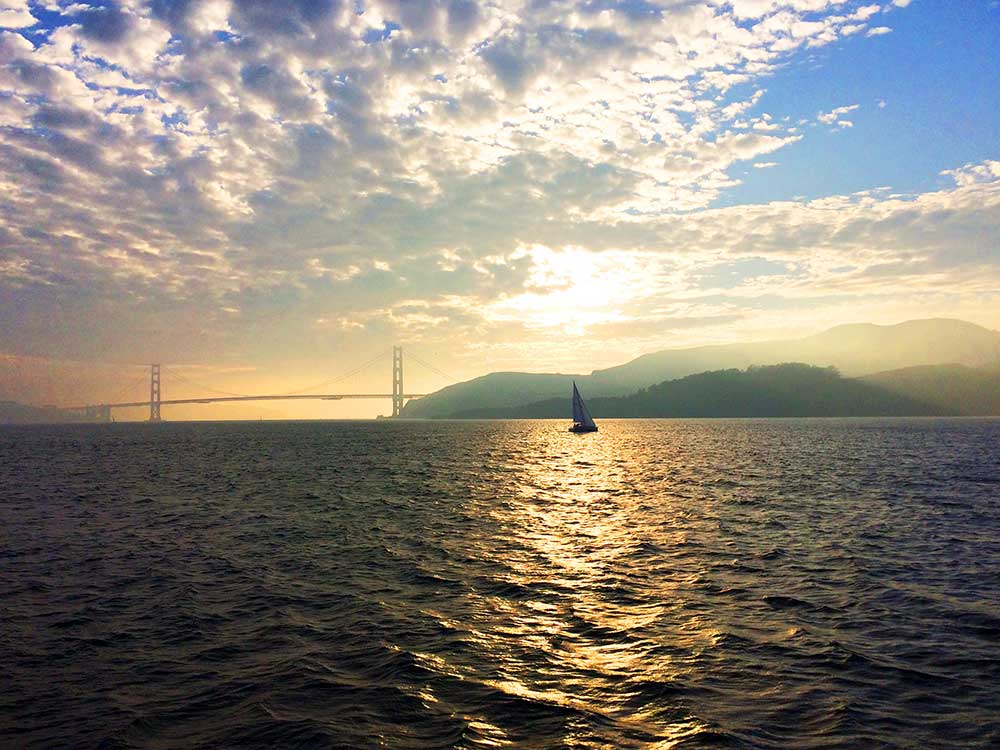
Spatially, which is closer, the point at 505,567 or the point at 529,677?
the point at 529,677

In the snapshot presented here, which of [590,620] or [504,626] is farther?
[590,620]

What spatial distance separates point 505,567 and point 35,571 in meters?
17.7

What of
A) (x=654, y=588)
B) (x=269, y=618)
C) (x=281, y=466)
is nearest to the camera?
(x=269, y=618)

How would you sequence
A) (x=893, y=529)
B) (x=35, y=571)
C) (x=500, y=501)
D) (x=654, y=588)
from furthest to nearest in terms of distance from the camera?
(x=500, y=501), (x=893, y=529), (x=35, y=571), (x=654, y=588)

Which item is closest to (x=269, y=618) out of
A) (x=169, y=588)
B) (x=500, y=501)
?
(x=169, y=588)

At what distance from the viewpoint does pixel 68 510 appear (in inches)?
1582

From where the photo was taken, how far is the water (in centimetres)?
1181

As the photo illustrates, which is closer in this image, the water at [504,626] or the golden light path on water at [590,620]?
the water at [504,626]

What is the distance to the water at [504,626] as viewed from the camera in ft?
38.8

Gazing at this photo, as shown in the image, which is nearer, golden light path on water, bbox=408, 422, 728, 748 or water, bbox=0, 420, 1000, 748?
water, bbox=0, 420, 1000, 748

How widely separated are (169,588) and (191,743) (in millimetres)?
12117

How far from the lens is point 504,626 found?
17.5 meters

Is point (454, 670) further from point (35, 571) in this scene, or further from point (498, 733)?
point (35, 571)

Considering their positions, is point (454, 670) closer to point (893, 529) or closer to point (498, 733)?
point (498, 733)
